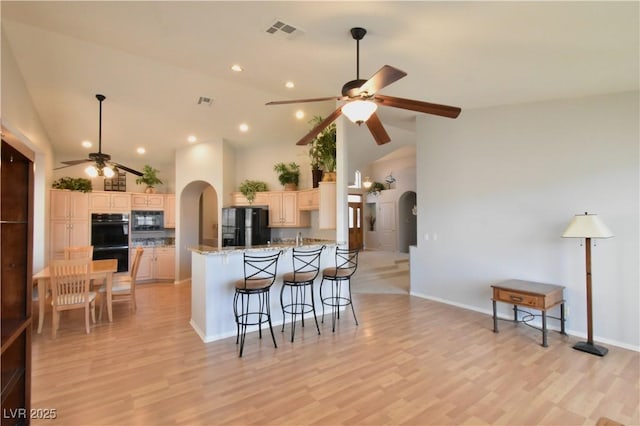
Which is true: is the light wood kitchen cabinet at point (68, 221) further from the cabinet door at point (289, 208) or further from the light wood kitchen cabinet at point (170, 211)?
the cabinet door at point (289, 208)

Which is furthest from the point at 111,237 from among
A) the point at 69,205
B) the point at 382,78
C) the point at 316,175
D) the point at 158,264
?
the point at 382,78

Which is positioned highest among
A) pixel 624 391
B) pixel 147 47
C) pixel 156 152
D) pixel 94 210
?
pixel 147 47

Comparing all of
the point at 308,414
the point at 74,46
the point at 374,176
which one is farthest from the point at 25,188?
the point at 374,176

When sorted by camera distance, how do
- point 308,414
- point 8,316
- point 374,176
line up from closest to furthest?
point 8,316 < point 308,414 < point 374,176

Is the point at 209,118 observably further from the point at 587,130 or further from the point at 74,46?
the point at 587,130

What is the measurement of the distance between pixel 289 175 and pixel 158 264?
3741 millimetres

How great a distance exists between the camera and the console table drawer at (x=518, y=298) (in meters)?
3.60

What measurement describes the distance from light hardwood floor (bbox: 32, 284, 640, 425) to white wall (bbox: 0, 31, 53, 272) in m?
1.67

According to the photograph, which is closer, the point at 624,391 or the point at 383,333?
the point at 624,391

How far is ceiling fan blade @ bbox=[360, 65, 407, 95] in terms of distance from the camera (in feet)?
7.22

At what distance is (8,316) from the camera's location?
203 centimetres

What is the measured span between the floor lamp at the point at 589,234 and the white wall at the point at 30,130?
5.16 meters

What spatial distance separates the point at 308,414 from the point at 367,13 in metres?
3.25

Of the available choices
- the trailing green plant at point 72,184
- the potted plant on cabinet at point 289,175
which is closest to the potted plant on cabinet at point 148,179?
the trailing green plant at point 72,184
